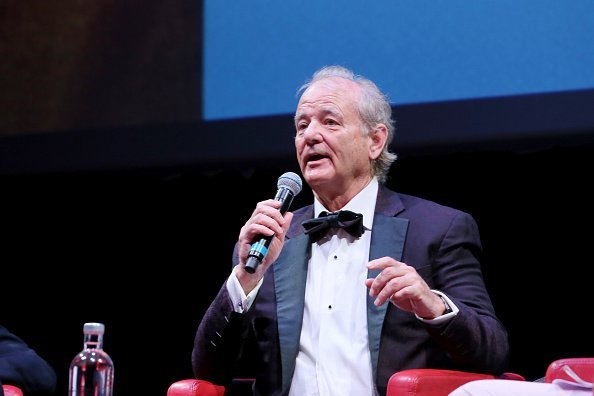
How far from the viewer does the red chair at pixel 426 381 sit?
2.25 m

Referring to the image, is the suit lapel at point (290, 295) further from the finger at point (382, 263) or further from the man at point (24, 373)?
the man at point (24, 373)

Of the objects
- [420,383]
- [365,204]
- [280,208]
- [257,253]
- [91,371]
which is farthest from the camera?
[365,204]

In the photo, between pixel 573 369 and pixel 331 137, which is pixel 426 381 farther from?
pixel 331 137

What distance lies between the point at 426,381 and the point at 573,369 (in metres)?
0.52

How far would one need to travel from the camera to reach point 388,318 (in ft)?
8.66

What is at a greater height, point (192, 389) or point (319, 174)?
point (319, 174)

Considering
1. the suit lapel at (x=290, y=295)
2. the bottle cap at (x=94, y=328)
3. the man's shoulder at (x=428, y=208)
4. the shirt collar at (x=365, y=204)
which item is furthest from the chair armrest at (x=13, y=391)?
the man's shoulder at (x=428, y=208)

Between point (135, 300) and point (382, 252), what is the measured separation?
214cm

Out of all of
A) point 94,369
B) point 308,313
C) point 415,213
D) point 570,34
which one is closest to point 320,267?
point 308,313

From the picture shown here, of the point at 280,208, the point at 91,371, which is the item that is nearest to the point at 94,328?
the point at 91,371

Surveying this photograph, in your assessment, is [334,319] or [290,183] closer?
[290,183]

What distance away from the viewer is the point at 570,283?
3.64 meters

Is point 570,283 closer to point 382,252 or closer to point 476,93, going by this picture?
point 476,93

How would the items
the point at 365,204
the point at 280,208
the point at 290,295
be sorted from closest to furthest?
the point at 280,208
the point at 290,295
the point at 365,204
